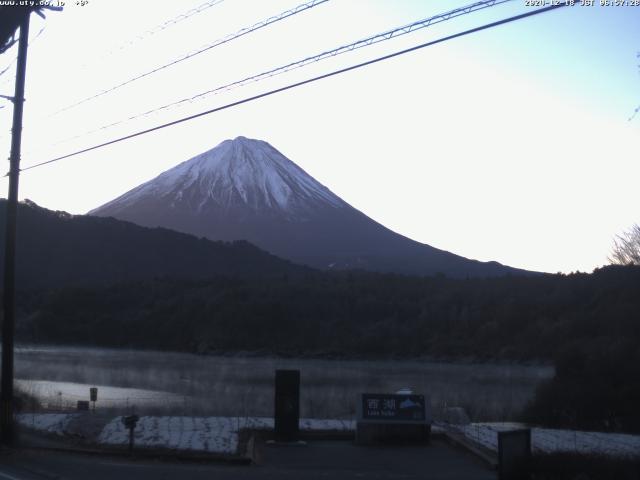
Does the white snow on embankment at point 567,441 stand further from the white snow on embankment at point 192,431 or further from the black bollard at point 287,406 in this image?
the black bollard at point 287,406

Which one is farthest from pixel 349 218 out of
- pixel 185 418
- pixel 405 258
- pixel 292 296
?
pixel 185 418

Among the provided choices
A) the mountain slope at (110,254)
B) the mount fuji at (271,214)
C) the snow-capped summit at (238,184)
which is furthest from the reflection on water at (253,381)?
the snow-capped summit at (238,184)

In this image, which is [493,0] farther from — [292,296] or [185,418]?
[292,296]

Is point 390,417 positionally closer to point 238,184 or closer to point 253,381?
point 253,381

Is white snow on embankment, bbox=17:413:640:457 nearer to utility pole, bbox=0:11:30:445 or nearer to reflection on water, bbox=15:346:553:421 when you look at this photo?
utility pole, bbox=0:11:30:445

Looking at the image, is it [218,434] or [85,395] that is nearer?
[218,434]

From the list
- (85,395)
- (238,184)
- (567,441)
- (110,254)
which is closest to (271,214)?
(238,184)
